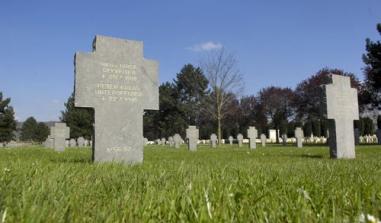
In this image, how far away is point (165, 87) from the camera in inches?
3393

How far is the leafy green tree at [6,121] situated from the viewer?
7519 centimetres

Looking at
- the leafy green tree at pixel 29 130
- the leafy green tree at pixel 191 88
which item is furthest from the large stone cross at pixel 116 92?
the leafy green tree at pixel 29 130

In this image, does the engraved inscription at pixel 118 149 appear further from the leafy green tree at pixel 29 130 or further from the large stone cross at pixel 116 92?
the leafy green tree at pixel 29 130

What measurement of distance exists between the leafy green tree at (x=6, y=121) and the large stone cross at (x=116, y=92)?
7259cm

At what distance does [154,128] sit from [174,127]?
18.5 feet

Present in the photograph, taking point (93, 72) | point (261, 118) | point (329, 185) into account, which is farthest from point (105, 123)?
point (261, 118)

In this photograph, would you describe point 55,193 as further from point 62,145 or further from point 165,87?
point 165,87

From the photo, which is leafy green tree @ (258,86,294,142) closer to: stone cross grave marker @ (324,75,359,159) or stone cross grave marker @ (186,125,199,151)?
stone cross grave marker @ (186,125,199,151)

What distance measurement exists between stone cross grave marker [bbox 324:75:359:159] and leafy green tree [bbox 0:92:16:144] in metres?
72.5

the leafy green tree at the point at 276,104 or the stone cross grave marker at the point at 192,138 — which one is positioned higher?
the leafy green tree at the point at 276,104

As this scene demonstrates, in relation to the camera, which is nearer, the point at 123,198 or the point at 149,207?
the point at 149,207

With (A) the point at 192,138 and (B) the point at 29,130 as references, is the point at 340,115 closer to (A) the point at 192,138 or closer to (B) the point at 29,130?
(A) the point at 192,138

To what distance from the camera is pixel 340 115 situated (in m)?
11.2

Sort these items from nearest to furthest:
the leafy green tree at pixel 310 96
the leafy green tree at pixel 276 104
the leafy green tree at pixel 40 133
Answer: the leafy green tree at pixel 310 96 < the leafy green tree at pixel 276 104 < the leafy green tree at pixel 40 133
